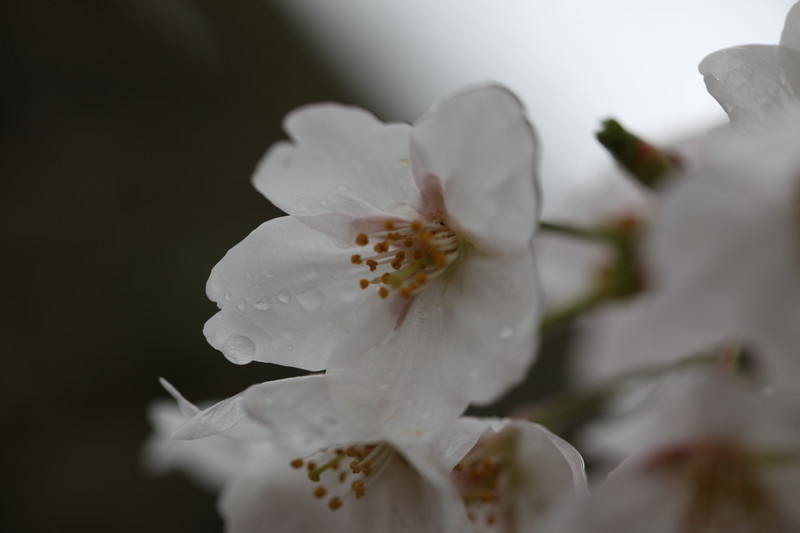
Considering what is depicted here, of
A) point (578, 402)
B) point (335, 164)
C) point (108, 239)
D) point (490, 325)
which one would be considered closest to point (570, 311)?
A: point (578, 402)

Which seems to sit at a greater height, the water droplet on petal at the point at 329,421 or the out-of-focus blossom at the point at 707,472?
the water droplet on petal at the point at 329,421

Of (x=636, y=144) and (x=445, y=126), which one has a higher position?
(x=445, y=126)

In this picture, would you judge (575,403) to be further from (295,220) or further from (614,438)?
(295,220)

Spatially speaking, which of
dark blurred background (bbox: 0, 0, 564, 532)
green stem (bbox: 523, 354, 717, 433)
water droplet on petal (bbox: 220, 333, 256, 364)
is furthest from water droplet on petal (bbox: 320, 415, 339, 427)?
dark blurred background (bbox: 0, 0, 564, 532)

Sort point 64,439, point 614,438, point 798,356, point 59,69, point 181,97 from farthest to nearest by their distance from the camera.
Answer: point 181,97
point 59,69
point 64,439
point 614,438
point 798,356

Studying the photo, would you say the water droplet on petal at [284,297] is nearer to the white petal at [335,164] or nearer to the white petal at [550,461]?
the white petal at [335,164]

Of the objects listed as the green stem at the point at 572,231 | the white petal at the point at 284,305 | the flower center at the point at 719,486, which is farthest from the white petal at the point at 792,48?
the white petal at the point at 284,305

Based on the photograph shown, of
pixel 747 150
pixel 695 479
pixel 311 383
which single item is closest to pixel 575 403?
pixel 695 479
